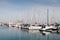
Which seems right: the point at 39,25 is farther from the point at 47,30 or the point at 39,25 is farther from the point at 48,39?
the point at 48,39

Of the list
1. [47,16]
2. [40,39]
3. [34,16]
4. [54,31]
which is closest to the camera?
[40,39]

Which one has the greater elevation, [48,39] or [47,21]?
[47,21]

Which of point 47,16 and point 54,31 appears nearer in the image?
point 54,31

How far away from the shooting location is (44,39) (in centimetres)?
571

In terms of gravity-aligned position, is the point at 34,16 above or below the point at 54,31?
above

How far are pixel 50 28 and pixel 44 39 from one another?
242 cm

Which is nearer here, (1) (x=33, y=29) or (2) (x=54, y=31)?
(2) (x=54, y=31)

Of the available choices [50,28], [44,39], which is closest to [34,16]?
[50,28]

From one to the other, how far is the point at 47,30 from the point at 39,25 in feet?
6.03

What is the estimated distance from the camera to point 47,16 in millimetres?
8523

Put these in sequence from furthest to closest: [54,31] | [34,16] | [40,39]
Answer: [34,16] → [54,31] → [40,39]

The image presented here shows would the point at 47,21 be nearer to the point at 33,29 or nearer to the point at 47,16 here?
the point at 47,16

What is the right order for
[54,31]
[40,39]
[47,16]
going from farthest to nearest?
1. [47,16]
2. [54,31]
3. [40,39]

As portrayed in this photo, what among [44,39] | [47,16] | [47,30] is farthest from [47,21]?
[44,39]
